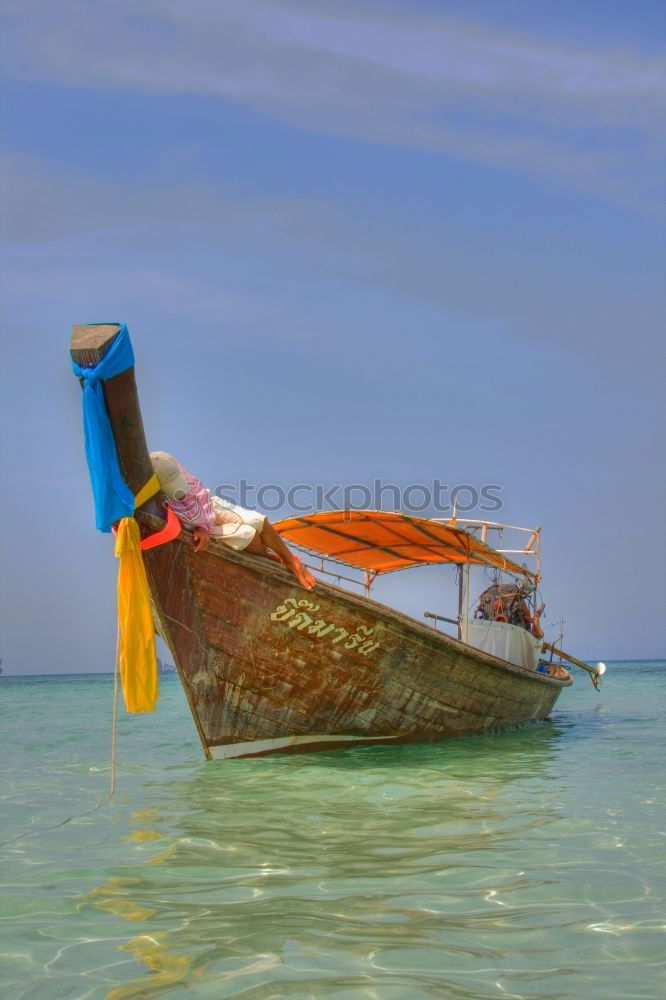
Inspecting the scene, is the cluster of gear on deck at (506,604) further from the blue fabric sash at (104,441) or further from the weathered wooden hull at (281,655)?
the blue fabric sash at (104,441)

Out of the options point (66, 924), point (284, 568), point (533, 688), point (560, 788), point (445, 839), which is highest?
point (284, 568)

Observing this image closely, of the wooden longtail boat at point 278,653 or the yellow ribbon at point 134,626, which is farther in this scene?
the wooden longtail boat at point 278,653

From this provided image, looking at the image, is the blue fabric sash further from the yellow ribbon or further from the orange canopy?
the orange canopy

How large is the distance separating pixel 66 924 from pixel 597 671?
13681 mm

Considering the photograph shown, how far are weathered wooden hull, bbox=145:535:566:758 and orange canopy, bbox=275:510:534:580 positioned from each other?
167 centimetres

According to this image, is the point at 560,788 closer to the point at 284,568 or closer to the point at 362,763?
the point at 362,763

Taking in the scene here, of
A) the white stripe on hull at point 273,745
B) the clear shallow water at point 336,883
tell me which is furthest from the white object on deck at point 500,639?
the clear shallow water at point 336,883

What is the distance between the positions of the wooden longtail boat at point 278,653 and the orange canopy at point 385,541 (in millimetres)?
1509

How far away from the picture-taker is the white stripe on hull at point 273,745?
7109 mm

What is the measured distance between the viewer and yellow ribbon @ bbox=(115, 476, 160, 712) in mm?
5828

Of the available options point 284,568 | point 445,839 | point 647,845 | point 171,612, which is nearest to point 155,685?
point 171,612

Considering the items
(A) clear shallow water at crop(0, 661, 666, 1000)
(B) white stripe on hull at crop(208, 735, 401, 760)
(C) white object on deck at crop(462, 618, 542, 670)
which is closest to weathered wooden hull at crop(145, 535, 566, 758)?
(B) white stripe on hull at crop(208, 735, 401, 760)

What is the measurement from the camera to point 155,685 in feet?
19.4

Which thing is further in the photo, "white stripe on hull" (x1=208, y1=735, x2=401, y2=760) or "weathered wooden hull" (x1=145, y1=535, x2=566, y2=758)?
"white stripe on hull" (x1=208, y1=735, x2=401, y2=760)
